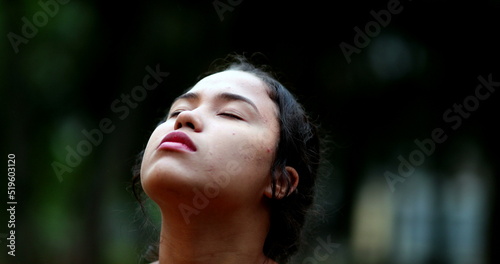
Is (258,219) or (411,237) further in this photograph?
(411,237)

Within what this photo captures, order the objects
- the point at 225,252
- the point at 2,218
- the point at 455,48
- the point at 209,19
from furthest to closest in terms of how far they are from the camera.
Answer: the point at 455,48 → the point at 209,19 → the point at 2,218 → the point at 225,252

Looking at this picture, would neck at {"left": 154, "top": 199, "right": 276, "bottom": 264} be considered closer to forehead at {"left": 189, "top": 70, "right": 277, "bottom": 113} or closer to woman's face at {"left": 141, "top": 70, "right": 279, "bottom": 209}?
woman's face at {"left": 141, "top": 70, "right": 279, "bottom": 209}

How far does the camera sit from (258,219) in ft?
8.07

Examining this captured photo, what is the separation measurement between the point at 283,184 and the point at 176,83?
414 cm

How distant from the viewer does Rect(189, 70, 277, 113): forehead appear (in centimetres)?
250

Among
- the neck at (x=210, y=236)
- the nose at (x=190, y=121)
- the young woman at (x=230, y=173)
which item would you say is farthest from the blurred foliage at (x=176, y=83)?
the nose at (x=190, y=121)

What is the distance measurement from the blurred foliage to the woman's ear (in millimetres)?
2901

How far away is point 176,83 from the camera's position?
647 centimetres

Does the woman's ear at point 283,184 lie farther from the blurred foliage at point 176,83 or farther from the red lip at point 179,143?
the blurred foliage at point 176,83

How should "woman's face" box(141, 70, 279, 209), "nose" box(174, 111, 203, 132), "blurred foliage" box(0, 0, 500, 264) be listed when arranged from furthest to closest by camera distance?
"blurred foliage" box(0, 0, 500, 264), "nose" box(174, 111, 203, 132), "woman's face" box(141, 70, 279, 209)

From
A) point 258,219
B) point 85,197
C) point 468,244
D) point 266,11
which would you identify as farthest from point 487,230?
point 258,219

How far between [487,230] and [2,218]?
5463mm

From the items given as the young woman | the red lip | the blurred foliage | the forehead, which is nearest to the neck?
the young woman

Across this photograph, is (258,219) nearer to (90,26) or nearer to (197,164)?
(197,164)
